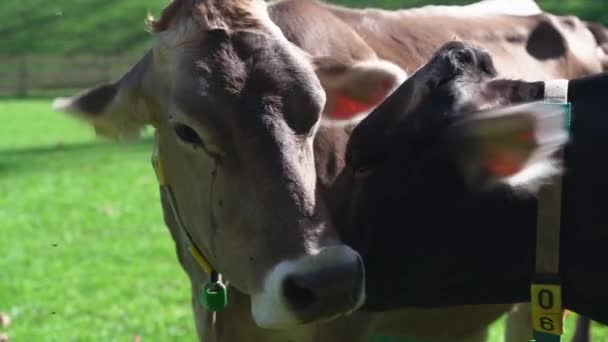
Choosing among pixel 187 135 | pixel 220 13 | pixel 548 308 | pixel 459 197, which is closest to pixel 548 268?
pixel 548 308

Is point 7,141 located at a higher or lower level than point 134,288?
lower

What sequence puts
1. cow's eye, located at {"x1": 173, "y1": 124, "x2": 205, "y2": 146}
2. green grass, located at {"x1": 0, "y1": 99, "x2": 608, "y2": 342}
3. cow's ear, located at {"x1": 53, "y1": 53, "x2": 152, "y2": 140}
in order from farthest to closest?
1. green grass, located at {"x1": 0, "y1": 99, "x2": 608, "y2": 342}
2. cow's ear, located at {"x1": 53, "y1": 53, "x2": 152, "y2": 140}
3. cow's eye, located at {"x1": 173, "y1": 124, "x2": 205, "y2": 146}

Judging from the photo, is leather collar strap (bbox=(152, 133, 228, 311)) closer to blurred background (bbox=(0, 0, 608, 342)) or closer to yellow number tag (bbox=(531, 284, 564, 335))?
blurred background (bbox=(0, 0, 608, 342))

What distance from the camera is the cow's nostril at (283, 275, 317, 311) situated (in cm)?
296

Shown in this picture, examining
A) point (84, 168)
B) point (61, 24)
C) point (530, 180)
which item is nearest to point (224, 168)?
point (530, 180)

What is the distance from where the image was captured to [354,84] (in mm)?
3768

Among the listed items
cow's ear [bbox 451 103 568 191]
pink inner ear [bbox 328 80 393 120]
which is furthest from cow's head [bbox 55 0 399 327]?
cow's ear [bbox 451 103 568 191]

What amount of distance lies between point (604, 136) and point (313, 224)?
1049 mm

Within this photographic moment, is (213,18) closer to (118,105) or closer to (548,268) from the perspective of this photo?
(118,105)

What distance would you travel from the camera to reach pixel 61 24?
149 ft

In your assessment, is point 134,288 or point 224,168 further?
point 134,288

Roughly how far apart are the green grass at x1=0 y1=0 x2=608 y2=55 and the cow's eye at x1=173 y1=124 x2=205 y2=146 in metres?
36.8

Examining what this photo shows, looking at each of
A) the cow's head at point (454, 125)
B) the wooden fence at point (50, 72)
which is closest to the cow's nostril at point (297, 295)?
the cow's head at point (454, 125)

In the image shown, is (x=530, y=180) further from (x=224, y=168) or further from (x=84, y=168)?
(x=84, y=168)
